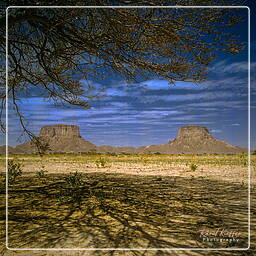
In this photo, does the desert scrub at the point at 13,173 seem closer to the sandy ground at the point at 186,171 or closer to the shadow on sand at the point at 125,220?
the shadow on sand at the point at 125,220

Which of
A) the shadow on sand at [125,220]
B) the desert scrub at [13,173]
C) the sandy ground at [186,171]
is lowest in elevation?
the sandy ground at [186,171]

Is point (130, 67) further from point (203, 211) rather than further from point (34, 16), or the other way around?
point (203, 211)

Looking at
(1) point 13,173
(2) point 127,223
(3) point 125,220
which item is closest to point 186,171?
(1) point 13,173

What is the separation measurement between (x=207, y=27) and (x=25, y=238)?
13.9ft

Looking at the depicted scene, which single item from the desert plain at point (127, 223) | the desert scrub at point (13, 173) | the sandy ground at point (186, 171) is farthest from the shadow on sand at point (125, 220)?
the sandy ground at point (186, 171)

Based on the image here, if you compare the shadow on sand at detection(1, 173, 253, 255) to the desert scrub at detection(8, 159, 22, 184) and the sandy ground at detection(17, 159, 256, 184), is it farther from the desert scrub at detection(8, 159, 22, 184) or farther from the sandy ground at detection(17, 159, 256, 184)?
the sandy ground at detection(17, 159, 256, 184)

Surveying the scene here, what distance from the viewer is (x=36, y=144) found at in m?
5.49

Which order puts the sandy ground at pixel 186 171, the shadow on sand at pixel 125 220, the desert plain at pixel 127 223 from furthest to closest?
the sandy ground at pixel 186 171, the shadow on sand at pixel 125 220, the desert plain at pixel 127 223

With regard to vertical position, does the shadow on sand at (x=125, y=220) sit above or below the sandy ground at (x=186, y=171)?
above

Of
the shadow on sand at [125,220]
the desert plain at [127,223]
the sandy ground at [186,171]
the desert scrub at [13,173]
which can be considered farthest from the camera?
the sandy ground at [186,171]

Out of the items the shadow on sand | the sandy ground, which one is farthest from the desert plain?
the sandy ground

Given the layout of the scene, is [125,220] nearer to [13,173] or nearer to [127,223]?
[127,223]

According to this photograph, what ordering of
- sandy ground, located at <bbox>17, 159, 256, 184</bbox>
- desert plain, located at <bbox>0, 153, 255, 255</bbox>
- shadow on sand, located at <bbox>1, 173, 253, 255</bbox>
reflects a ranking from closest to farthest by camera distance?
desert plain, located at <bbox>0, 153, 255, 255</bbox>
shadow on sand, located at <bbox>1, 173, 253, 255</bbox>
sandy ground, located at <bbox>17, 159, 256, 184</bbox>

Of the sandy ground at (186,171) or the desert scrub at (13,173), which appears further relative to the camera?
the sandy ground at (186,171)
